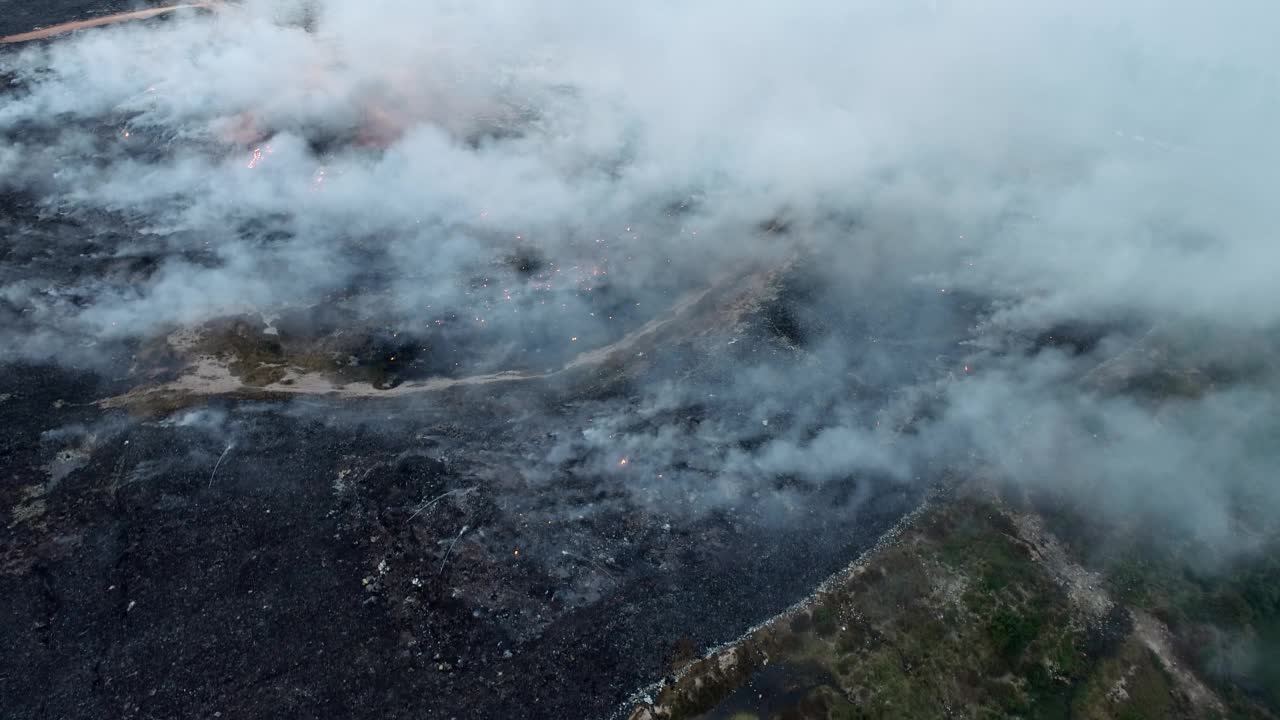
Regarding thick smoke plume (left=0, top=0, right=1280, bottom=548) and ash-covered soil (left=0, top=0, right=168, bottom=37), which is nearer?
thick smoke plume (left=0, top=0, right=1280, bottom=548)

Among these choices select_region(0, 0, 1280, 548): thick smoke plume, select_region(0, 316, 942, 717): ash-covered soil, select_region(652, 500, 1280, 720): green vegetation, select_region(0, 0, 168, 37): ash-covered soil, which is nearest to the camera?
select_region(0, 316, 942, 717): ash-covered soil

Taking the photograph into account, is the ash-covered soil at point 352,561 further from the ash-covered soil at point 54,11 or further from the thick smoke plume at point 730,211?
the ash-covered soil at point 54,11

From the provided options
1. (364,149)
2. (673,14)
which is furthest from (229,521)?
(673,14)

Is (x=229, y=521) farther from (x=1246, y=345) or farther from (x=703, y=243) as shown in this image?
(x=1246, y=345)

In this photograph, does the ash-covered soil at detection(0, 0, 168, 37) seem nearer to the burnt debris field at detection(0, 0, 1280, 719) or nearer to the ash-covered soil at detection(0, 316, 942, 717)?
the burnt debris field at detection(0, 0, 1280, 719)

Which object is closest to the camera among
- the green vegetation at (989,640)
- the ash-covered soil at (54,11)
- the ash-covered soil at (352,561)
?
the ash-covered soil at (352,561)

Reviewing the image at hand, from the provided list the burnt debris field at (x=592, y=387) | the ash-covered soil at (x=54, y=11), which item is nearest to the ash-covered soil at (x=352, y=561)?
the burnt debris field at (x=592, y=387)

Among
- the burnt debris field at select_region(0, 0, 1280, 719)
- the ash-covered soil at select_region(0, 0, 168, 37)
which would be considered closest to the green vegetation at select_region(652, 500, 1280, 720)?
the burnt debris field at select_region(0, 0, 1280, 719)
